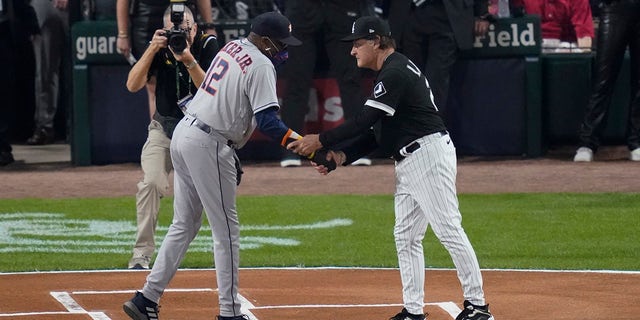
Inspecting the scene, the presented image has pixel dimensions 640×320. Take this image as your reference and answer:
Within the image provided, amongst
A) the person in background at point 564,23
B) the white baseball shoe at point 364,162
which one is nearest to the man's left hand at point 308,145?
the white baseball shoe at point 364,162

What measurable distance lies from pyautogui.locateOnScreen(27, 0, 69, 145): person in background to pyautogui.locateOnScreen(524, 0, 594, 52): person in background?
5.02 metres

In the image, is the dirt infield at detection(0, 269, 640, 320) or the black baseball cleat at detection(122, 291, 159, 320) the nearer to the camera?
the black baseball cleat at detection(122, 291, 159, 320)

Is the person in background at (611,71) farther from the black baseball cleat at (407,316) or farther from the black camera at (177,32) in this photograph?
the black baseball cleat at (407,316)

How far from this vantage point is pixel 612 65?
Result: 14719mm

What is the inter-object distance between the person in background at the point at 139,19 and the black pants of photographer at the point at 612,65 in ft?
13.1

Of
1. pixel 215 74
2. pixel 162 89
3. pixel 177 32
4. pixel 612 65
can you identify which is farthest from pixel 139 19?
pixel 215 74

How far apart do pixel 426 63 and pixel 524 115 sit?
1.28m

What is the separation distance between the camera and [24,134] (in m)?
17.5

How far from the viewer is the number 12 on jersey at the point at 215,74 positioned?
8117mm

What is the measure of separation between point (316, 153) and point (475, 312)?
4.10 ft

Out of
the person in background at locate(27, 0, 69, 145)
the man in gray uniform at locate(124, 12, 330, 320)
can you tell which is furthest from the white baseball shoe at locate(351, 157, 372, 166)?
the man in gray uniform at locate(124, 12, 330, 320)

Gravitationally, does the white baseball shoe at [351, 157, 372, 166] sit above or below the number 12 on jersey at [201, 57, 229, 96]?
below

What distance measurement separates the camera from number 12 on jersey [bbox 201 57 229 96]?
8.12 m

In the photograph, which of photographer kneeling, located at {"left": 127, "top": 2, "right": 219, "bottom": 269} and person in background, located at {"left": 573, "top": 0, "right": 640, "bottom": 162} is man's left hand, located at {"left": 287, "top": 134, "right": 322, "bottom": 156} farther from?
person in background, located at {"left": 573, "top": 0, "right": 640, "bottom": 162}
